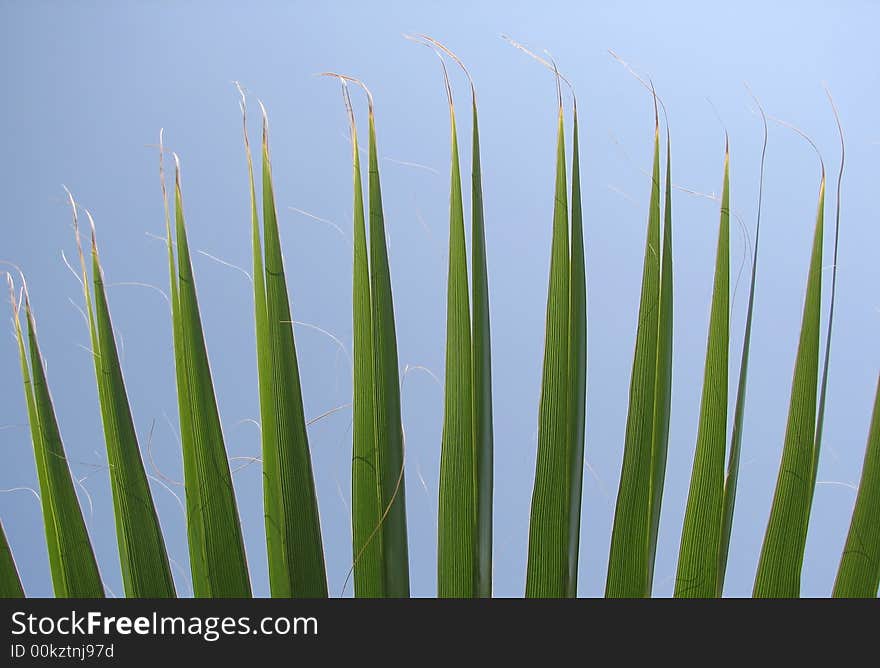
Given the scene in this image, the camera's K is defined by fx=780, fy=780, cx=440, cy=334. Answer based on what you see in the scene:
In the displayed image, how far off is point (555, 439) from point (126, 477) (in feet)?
0.66

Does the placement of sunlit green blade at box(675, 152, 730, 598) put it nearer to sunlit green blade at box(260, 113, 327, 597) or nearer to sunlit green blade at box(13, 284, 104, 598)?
sunlit green blade at box(260, 113, 327, 597)

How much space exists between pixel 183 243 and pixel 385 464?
0.14m

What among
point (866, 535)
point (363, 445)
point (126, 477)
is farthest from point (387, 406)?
point (866, 535)

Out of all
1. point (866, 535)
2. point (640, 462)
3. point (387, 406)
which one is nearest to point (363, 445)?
point (387, 406)

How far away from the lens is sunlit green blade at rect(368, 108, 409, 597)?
360 mm

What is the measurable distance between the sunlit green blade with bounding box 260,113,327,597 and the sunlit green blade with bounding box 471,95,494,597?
3.1 inches

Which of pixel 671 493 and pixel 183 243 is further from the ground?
pixel 183 243

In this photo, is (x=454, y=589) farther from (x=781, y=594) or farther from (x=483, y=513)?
(x=781, y=594)

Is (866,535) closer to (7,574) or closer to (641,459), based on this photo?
(641,459)

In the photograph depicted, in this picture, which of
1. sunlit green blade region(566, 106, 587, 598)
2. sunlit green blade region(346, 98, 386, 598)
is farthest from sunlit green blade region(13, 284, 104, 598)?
sunlit green blade region(566, 106, 587, 598)

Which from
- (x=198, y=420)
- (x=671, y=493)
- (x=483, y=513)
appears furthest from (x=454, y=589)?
(x=671, y=493)

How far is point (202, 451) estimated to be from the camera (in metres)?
0.36

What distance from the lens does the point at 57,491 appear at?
0.36 meters

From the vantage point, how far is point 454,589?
38 centimetres
